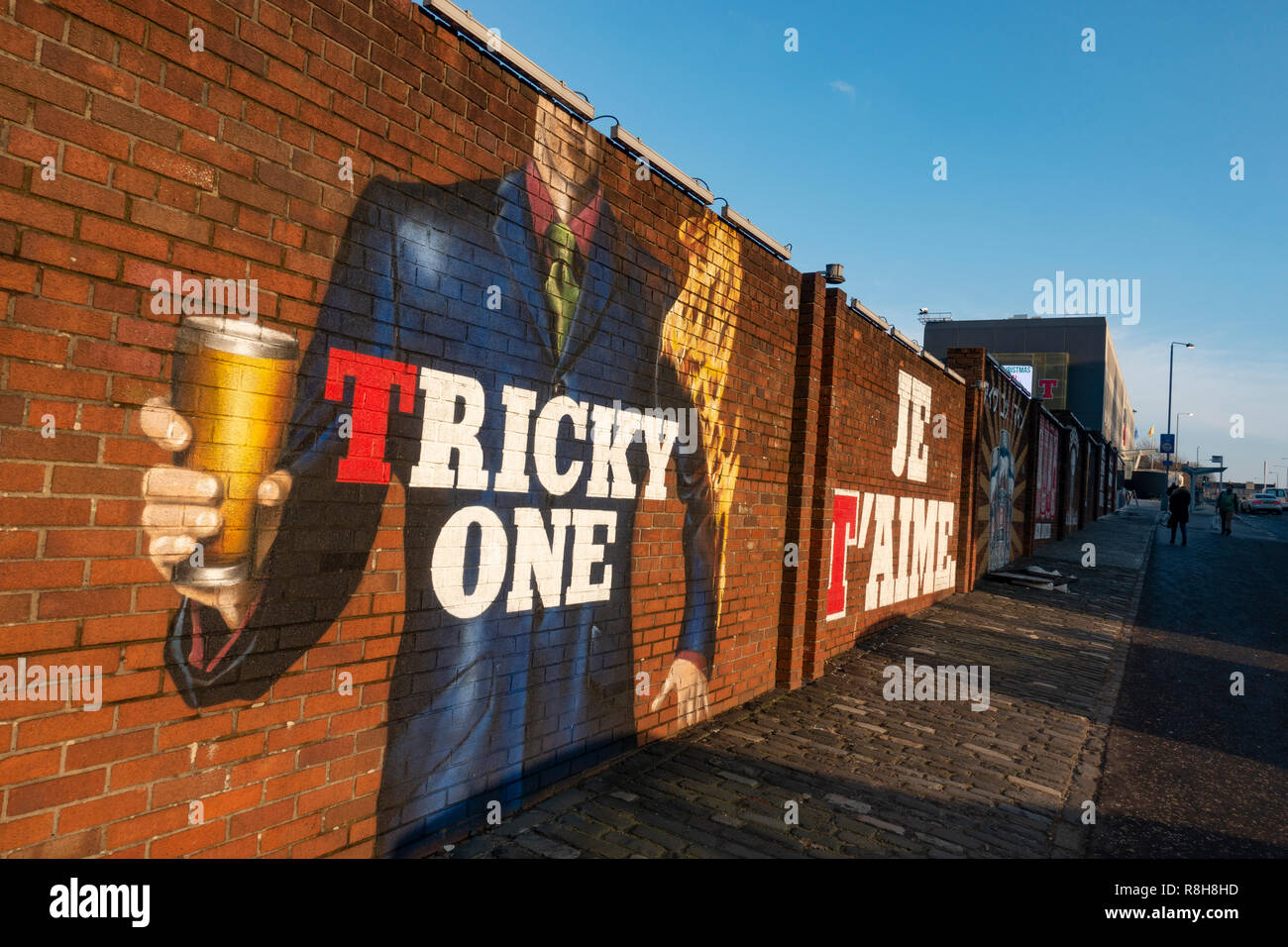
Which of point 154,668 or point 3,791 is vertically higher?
point 154,668

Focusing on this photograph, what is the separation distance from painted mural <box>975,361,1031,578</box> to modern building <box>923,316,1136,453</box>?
125 feet

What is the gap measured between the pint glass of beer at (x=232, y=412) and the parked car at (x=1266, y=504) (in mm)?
62760

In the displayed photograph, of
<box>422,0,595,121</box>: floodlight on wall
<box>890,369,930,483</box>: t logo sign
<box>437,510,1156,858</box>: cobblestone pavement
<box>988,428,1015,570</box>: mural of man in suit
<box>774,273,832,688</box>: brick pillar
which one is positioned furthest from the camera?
<box>988,428,1015,570</box>: mural of man in suit

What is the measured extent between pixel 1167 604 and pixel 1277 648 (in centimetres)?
349

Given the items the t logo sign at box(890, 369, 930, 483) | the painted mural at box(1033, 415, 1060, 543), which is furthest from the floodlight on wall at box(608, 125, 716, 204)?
the painted mural at box(1033, 415, 1060, 543)

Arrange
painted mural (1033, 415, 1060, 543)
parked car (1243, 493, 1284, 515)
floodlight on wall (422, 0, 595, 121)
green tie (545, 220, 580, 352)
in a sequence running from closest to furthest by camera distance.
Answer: floodlight on wall (422, 0, 595, 121)
green tie (545, 220, 580, 352)
painted mural (1033, 415, 1060, 543)
parked car (1243, 493, 1284, 515)

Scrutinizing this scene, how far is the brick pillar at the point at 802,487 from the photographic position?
21.8 feet

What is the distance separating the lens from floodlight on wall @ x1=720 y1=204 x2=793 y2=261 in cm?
560

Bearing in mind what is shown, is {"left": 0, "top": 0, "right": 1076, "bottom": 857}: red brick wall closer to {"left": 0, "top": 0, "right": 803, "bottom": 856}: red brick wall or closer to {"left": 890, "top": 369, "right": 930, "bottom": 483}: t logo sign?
{"left": 0, "top": 0, "right": 803, "bottom": 856}: red brick wall

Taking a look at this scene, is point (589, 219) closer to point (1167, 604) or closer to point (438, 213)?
point (438, 213)

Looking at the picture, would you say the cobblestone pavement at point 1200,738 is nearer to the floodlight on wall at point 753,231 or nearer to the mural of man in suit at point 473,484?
the mural of man in suit at point 473,484

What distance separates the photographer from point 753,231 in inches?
233

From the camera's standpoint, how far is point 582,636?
430cm
